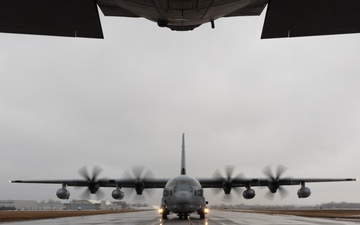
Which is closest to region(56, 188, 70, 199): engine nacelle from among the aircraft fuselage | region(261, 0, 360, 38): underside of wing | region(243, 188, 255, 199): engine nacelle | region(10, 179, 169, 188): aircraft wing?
region(10, 179, 169, 188): aircraft wing

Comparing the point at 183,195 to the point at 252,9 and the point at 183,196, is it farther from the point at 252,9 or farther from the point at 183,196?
A: the point at 252,9

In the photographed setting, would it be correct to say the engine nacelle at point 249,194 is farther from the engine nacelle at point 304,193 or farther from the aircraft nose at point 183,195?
the aircraft nose at point 183,195

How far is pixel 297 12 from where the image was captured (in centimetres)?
804

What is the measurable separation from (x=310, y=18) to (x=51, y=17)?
6.17 metres

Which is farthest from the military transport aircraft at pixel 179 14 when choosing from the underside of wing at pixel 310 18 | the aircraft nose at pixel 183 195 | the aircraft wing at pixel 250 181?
the aircraft wing at pixel 250 181

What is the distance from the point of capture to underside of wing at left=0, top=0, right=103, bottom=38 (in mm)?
7531

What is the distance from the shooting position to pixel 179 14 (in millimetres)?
7344

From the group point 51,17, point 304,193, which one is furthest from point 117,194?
point 51,17

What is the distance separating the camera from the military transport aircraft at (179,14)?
707 cm

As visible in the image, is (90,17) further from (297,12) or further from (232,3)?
(297,12)

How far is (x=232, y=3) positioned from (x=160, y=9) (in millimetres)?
1463

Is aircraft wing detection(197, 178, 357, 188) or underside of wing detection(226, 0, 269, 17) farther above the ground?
underside of wing detection(226, 0, 269, 17)

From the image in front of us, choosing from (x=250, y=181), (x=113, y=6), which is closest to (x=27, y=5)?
(x=113, y=6)

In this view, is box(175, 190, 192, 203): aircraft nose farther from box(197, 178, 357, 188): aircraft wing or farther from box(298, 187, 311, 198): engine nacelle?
box(298, 187, 311, 198): engine nacelle
